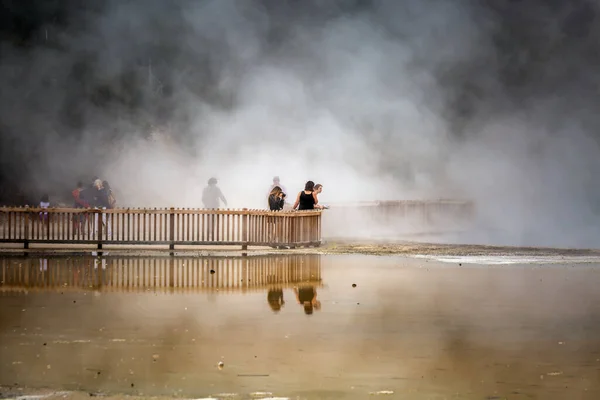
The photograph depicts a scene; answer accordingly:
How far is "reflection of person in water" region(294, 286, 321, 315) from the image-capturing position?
1317 cm

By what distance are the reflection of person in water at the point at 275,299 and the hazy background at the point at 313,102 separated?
22.7 meters

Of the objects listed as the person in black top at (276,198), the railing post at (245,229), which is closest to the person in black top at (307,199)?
the person in black top at (276,198)

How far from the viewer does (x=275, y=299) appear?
1412cm

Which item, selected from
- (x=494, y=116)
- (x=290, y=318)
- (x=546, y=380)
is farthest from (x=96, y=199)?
(x=494, y=116)

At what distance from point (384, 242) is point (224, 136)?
20.3 metres

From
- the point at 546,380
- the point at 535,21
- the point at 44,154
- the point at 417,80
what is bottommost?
the point at 546,380

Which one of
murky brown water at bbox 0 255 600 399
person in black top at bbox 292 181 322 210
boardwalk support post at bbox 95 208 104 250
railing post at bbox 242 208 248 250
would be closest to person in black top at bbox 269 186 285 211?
person in black top at bbox 292 181 322 210

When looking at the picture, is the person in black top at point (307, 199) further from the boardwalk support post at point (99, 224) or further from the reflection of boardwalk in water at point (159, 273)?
the boardwalk support post at point (99, 224)

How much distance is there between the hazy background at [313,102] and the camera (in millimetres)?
43125

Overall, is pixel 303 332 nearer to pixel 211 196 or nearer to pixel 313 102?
pixel 211 196

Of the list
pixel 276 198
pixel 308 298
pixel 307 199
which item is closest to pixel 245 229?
pixel 307 199

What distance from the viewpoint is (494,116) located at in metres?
53.1

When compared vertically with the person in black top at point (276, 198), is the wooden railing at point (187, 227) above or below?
below

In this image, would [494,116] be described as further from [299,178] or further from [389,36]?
[299,178]
